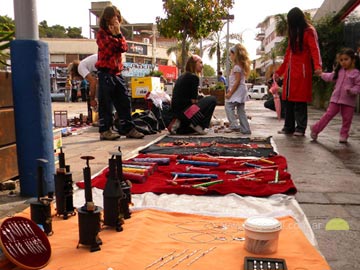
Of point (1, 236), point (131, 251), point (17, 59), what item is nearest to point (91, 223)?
point (131, 251)

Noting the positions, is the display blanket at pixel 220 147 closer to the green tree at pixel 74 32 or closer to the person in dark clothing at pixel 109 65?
the person in dark clothing at pixel 109 65

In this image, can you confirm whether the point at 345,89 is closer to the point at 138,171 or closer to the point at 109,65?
the point at 109,65

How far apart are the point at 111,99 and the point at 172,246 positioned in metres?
4.11

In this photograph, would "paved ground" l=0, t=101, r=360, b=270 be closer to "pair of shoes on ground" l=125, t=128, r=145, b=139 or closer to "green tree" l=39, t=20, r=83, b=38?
"pair of shoes on ground" l=125, t=128, r=145, b=139

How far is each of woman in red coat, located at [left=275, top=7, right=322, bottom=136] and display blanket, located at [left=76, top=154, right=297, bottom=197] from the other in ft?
7.28

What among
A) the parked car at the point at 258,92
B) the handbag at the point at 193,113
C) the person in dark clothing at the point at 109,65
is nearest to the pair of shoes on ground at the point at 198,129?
the handbag at the point at 193,113

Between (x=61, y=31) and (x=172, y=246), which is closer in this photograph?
(x=172, y=246)

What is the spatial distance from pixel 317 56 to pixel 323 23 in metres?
10.5

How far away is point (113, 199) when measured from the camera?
6.42ft

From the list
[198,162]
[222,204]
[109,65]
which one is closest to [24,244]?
[222,204]

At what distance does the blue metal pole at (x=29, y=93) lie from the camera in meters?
2.70

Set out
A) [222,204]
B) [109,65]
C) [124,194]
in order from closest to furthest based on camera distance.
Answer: [124,194]
[222,204]
[109,65]

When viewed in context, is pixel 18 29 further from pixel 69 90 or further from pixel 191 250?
pixel 69 90

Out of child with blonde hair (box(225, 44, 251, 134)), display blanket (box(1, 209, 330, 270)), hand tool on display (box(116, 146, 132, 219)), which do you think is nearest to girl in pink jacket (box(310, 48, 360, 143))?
child with blonde hair (box(225, 44, 251, 134))
